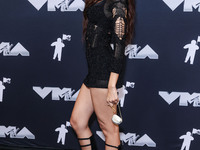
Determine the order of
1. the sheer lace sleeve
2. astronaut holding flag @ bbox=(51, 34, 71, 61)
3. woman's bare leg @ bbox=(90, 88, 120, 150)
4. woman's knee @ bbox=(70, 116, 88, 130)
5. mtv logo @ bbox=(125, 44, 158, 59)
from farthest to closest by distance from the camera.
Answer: astronaut holding flag @ bbox=(51, 34, 71, 61)
mtv logo @ bbox=(125, 44, 158, 59)
woman's knee @ bbox=(70, 116, 88, 130)
woman's bare leg @ bbox=(90, 88, 120, 150)
the sheer lace sleeve

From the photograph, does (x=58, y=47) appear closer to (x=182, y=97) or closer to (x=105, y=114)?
(x=105, y=114)

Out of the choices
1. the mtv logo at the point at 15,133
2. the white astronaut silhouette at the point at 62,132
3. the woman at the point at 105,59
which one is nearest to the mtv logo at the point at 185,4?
the woman at the point at 105,59

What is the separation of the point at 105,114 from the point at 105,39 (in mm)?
469

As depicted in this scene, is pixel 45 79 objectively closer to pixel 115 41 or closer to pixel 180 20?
pixel 115 41

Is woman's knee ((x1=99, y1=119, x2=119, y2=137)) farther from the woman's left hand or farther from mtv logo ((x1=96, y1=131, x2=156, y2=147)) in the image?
mtv logo ((x1=96, y1=131, x2=156, y2=147))

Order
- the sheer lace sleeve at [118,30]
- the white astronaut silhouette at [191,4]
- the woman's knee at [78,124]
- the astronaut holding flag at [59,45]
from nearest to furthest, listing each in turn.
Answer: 1. the sheer lace sleeve at [118,30]
2. the woman's knee at [78,124]
3. the white astronaut silhouette at [191,4]
4. the astronaut holding flag at [59,45]

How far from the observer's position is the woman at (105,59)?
133 cm

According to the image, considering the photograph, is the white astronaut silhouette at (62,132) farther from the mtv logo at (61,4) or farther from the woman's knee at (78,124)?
the mtv logo at (61,4)

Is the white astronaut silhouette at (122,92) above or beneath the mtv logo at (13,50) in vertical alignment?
beneath

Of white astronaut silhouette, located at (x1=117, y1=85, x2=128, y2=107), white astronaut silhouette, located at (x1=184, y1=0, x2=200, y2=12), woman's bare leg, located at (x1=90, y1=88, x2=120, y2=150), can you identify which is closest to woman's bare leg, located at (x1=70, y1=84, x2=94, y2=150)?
woman's bare leg, located at (x1=90, y1=88, x2=120, y2=150)

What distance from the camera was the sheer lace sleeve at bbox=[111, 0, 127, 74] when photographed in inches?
51.7

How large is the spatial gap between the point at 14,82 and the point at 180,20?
1645mm

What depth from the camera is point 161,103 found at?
213 cm

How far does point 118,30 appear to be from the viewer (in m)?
1.32
